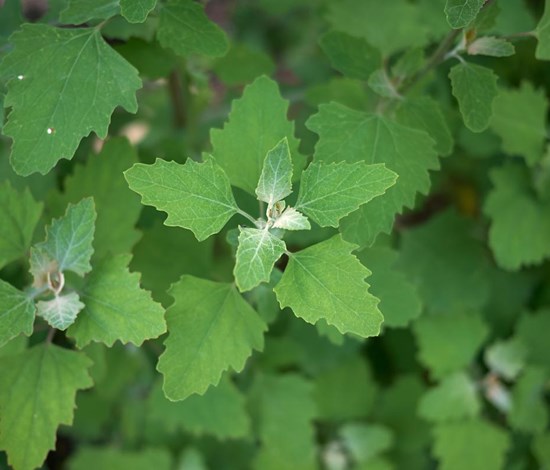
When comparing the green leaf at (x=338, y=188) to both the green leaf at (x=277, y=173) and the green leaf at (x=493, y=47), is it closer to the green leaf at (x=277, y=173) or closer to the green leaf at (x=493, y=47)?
the green leaf at (x=277, y=173)

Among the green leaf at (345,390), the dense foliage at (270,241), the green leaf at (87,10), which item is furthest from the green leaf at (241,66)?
the green leaf at (345,390)

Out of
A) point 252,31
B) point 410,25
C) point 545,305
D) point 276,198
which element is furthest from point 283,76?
point 276,198

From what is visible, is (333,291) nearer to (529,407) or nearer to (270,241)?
(270,241)

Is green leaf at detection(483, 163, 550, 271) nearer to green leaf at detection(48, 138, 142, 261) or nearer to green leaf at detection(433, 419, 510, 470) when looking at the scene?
green leaf at detection(433, 419, 510, 470)

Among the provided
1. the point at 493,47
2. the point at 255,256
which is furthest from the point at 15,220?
the point at 493,47

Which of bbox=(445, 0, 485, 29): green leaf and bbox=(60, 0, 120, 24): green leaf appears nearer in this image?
bbox=(445, 0, 485, 29): green leaf

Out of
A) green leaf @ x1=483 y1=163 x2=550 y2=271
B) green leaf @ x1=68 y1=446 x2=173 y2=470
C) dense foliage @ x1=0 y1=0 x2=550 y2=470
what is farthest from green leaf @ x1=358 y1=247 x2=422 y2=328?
green leaf @ x1=68 y1=446 x2=173 y2=470
